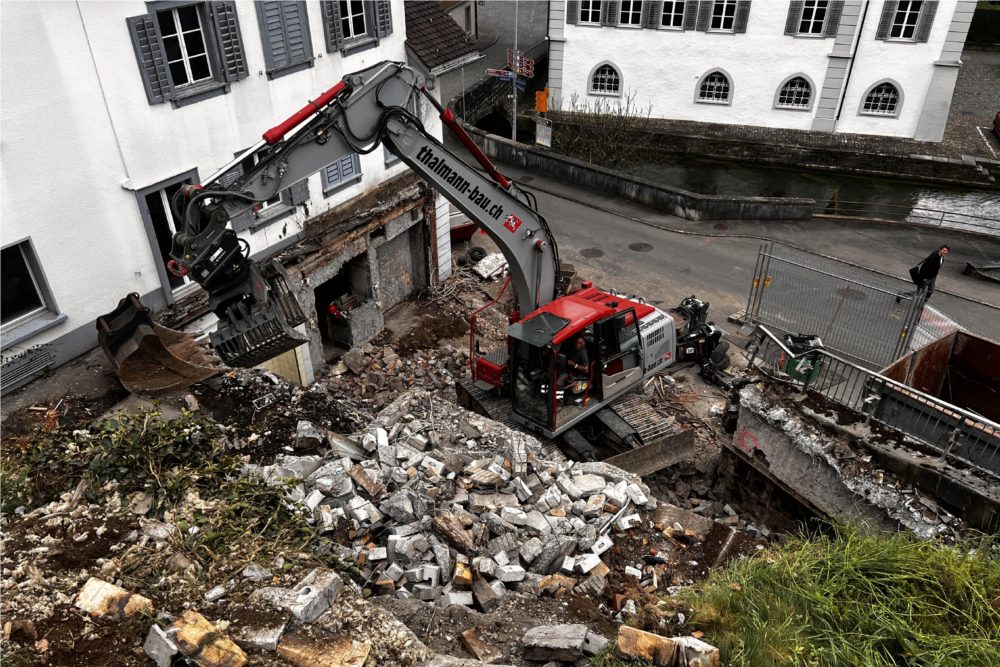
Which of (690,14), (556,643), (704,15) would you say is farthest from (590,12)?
(556,643)

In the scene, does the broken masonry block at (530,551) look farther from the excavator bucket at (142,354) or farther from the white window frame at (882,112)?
the white window frame at (882,112)

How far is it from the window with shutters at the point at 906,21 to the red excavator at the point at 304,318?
19145 millimetres

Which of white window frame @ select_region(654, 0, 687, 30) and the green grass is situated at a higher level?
white window frame @ select_region(654, 0, 687, 30)

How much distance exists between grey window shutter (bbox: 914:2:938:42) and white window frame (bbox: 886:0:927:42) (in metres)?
0.05

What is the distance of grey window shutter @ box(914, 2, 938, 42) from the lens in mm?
24347

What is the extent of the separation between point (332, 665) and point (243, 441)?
408 centimetres

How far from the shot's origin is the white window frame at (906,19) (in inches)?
970

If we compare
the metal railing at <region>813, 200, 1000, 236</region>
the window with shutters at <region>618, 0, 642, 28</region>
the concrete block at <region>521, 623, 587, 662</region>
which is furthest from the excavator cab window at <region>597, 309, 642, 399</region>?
the window with shutters at <region>618, 0, 642, 28</region>

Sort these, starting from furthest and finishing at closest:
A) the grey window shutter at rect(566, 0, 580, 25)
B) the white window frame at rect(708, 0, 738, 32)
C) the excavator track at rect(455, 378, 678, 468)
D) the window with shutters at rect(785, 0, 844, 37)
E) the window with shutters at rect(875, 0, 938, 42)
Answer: the grey window shutter at rect(566, 0, 580, 25)
the white window frame at rect(708, 0, 738, 32)
the window with shutters at rect(785, 0, 844, 37)
the window with shutters at rect(875, 0, 938, 42)
the excavator track at rect(455, 378, 678, 468)

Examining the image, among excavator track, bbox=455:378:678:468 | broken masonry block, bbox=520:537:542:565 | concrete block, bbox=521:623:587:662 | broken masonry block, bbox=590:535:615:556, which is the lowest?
excavator track, bbox=455:378:678:468

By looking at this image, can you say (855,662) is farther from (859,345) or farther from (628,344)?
(859,345)

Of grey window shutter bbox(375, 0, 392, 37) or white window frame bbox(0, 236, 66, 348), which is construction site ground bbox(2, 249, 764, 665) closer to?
white window frame bbox(0, 236, 66, 348)

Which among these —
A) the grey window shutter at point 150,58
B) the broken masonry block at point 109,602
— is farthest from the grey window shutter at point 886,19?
the broken masonry block at point 109,602

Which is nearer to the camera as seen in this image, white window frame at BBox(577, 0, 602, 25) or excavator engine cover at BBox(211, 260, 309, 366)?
excavator engine cover at BBox(211, 260, 309, 366)
